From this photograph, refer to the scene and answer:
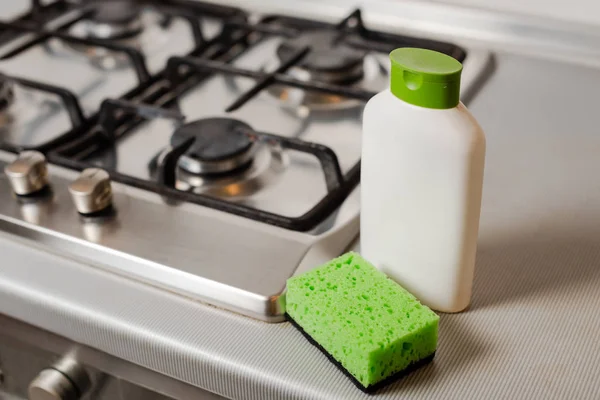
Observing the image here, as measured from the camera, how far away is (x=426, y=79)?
0.47m

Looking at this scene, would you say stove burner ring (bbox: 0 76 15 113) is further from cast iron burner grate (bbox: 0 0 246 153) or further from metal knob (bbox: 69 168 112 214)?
metal knob (bbox: 69 168 112 214)

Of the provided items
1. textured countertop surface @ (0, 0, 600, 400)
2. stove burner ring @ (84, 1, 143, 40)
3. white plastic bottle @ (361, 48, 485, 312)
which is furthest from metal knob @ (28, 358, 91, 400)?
stove burner ring @ (84, 1, 143, 40)

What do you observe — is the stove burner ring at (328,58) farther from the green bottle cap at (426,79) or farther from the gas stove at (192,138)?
the green bottle cap at (426,79)

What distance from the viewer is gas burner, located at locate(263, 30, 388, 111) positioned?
0.82 m

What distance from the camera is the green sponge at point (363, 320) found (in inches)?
18.6

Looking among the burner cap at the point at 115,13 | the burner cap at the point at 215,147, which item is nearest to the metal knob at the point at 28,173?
the burner cap at the point at 215,147

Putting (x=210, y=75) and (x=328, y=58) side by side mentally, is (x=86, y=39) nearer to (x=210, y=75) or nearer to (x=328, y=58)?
(x=210, y=75)

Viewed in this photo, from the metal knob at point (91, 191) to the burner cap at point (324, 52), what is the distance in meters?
0.31

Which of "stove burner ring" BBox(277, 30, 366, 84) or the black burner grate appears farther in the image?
"stove burner ring" BBox(277, 30, 366, 84)

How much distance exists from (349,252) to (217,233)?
0.11m

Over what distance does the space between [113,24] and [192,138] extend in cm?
36

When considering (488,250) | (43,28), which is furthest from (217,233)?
(43,28)

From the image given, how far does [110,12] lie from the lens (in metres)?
0.99

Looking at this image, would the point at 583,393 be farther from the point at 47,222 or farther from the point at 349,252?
the point at 47,222
